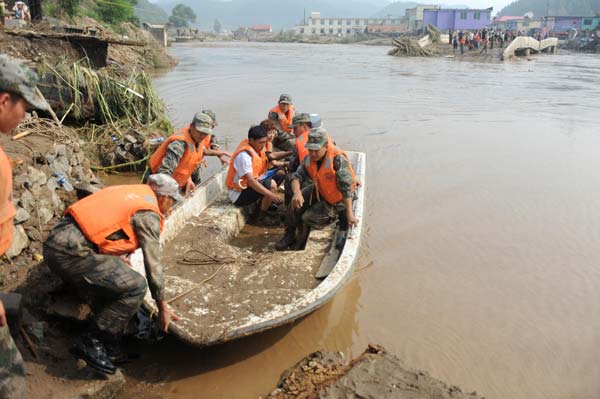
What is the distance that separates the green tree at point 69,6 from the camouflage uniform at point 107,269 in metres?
24.5

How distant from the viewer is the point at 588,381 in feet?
13.7

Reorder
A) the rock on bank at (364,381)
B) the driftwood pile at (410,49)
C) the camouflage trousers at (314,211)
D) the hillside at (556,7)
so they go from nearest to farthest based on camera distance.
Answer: the rock on bank at (364,381) < the camouflage trousers at (314,211) < the driftwood pile at (410,49) < the hillside at (556,7)

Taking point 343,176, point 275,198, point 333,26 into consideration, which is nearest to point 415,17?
point 333,26

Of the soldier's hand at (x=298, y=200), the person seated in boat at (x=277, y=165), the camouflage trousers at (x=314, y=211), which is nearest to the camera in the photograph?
the soldier's hand at (x=298, y=200)

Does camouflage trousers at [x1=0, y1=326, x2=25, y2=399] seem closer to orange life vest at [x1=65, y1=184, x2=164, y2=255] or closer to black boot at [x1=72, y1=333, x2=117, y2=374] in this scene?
black boot at [x1=72, y1=333, x2=117, y2=374]

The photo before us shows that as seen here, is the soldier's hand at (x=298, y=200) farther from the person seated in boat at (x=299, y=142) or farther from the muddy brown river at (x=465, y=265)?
the muddy brown river at (x=465, y=265)

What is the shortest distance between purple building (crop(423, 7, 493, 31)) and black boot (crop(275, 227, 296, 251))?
61721 millimetres

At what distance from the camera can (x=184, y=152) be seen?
239 inches

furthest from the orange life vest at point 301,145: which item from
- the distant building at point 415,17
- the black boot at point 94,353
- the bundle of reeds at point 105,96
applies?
the distant building at point 415,17

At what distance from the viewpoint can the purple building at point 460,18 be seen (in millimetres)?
61312

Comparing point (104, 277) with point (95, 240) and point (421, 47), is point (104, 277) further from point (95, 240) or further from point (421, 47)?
point (421, 47)

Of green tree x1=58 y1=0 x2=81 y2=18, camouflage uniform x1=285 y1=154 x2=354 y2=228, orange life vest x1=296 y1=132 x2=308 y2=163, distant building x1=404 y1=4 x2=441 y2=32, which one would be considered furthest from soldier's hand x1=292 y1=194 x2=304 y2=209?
distant building x1=404 y1=4 x2=441 y2=32

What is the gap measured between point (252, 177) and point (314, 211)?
89 centimetres

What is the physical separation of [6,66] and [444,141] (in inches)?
418
